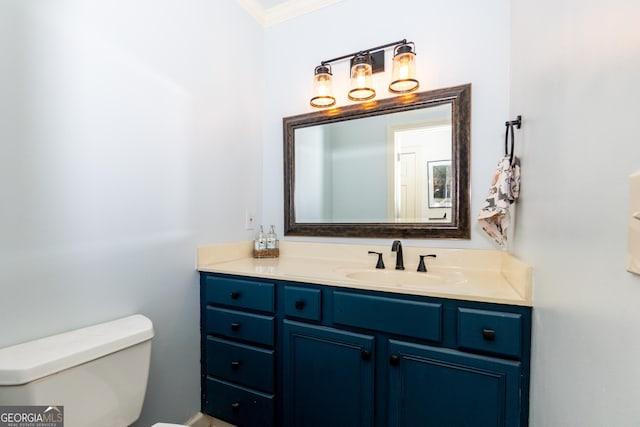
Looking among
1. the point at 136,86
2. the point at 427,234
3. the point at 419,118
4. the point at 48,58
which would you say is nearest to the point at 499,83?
the point at 419,118

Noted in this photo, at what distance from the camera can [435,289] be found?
1.10m

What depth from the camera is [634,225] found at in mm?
426

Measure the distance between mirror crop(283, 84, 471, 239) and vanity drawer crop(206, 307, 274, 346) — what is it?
65cm

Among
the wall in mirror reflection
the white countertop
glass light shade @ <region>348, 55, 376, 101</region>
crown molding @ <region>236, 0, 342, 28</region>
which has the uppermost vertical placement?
crown molding @ <region>236, 0, 342, 28</region>

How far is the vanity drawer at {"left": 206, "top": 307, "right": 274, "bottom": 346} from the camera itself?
55.6 inches

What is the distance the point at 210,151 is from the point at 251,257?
73cm

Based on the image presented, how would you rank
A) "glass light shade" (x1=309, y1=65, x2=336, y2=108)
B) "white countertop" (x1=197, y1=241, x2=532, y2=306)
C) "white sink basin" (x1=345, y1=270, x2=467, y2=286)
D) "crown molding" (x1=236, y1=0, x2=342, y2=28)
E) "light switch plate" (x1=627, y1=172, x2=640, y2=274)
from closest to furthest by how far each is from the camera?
"light switch plate" (x1=627, y1=172, x2=640, y2=274)
"white countertop" (x1=197, y1=241, x2=532, y2=306)
"white sink basin" (x1=345, y1=270, x2=467, y2=286)
"glass light shade" (x1=309, y1=65, x2=336, y2=108)
"crown molding" (x1=236, y1=0, x2=342, y2=28)

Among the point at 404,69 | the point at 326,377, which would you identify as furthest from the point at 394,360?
the point at 404,69

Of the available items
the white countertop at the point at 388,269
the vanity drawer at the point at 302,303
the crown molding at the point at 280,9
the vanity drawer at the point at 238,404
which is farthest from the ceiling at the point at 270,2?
the vanity drawer at the point at 238,404

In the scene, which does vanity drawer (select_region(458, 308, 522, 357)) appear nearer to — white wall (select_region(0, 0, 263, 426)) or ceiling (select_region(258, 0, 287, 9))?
white wall (select_region(0, 0, 263, 426))

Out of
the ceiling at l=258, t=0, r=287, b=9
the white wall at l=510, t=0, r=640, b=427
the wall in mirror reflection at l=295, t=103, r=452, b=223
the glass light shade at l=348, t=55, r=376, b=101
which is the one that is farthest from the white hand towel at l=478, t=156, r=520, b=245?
the ceiling at l=258, t=0, r=287, b=9

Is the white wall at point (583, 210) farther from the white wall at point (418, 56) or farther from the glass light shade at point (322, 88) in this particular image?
the glass light shade at point (322, 88)

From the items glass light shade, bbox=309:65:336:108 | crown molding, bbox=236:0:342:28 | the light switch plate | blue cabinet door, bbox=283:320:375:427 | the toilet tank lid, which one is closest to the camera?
the light switch plate

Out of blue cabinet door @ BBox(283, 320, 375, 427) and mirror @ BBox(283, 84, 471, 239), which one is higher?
mirror @ BBox(283, 84, 471, 239)
